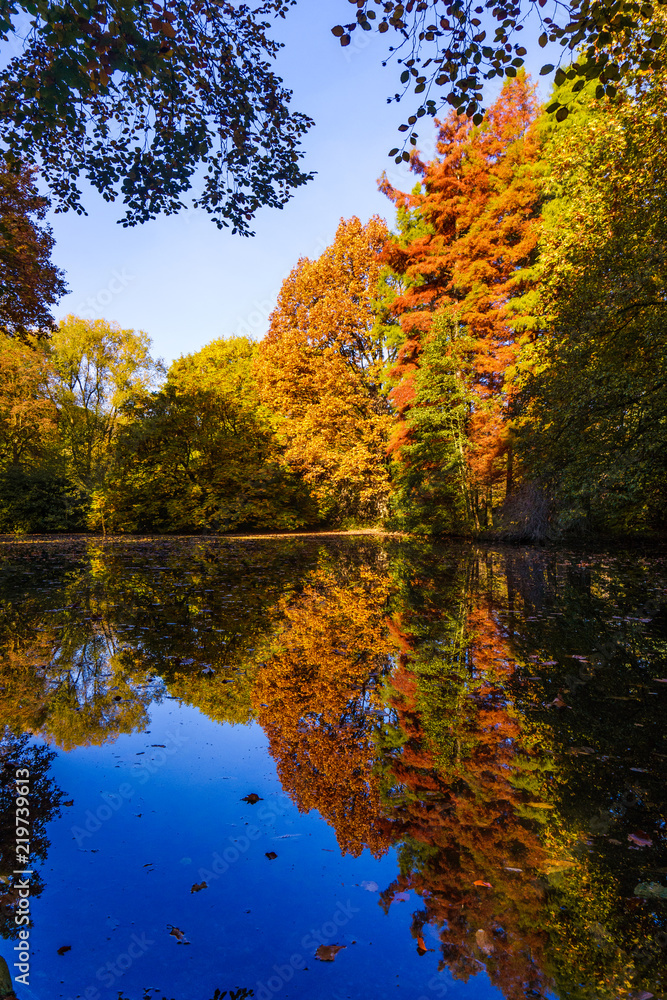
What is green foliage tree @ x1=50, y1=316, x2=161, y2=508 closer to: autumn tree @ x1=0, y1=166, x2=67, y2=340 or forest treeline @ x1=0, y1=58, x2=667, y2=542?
forest treeline @ x1=0, y1=58, x2=667, y2=542

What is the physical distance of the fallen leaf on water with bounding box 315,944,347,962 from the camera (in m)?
1.96

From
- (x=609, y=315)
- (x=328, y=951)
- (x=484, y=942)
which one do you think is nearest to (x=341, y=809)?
(x=328, y=951)

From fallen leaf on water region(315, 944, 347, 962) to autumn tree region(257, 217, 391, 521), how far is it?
21.5 m

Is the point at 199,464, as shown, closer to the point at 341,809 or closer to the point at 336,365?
the point at 336,365

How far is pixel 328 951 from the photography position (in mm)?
1991

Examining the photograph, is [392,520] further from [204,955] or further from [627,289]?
[204,955]

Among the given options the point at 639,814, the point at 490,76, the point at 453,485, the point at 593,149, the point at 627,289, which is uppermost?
the point at 593,149

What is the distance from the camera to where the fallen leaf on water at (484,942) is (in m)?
1.99

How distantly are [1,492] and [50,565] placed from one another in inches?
614

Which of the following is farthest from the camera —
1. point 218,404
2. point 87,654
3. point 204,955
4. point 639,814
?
point 218,404

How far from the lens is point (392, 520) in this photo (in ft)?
82.1

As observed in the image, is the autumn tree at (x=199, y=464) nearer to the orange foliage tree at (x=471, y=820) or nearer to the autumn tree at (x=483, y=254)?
the autumn tree at (x=483, y=254)

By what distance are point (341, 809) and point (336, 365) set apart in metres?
21.8

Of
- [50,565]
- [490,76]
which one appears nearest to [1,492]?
[50,565]
